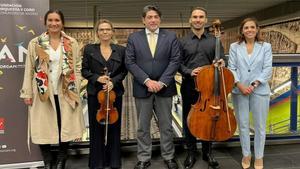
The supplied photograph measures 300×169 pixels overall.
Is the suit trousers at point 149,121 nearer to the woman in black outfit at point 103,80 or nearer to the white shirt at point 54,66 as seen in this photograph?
the woman in black outfit at point 103,80

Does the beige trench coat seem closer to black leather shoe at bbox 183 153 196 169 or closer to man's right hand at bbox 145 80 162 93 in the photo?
man's right hand at bbox 145 80 162 93

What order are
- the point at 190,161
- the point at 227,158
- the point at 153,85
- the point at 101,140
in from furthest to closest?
the point at 227,158 < the point at 190,161 < the point at 101,140 < the point at 153,85

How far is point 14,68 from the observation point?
9.96 feet

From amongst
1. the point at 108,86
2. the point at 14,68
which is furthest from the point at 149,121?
the point at 14,68

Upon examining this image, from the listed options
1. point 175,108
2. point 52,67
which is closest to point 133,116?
point 175,108

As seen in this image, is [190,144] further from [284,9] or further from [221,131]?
[284,9]

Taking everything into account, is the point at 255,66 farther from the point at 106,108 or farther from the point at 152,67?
the point at 106,108

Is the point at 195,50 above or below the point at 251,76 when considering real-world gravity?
above

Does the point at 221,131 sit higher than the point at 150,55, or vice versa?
the point at 150,55

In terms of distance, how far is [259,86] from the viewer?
9.83 ft

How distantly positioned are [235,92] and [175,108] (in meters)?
0.84

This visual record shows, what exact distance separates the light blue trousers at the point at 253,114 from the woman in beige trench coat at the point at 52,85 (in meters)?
1.45

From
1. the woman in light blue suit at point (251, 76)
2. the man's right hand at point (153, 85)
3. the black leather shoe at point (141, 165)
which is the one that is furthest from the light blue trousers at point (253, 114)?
the black leather shoe at point (141, 165)

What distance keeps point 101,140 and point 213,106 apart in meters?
1.06
